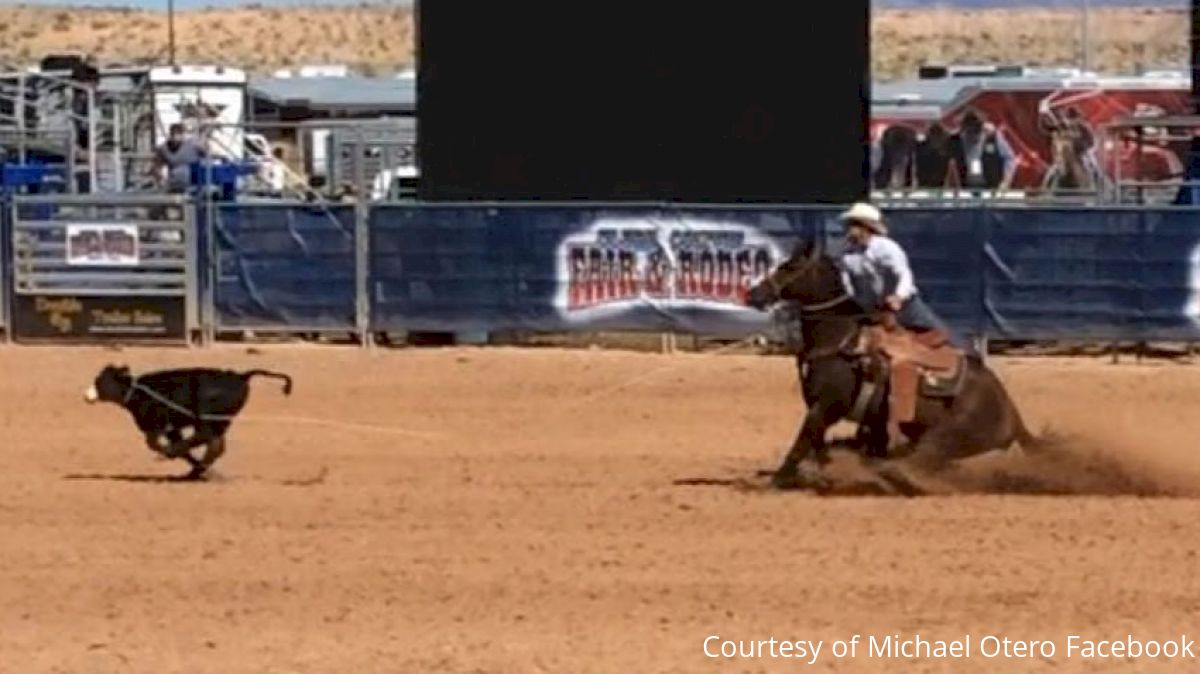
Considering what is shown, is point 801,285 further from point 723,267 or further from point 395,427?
point 723,267

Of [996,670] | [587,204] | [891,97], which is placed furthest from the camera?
[891,97]

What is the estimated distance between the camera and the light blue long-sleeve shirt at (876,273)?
49.1 ft

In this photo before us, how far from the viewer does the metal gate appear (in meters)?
24.6

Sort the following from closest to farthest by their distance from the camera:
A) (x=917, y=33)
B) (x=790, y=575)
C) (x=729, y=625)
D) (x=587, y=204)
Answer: (x=729, y=625), (x=790, y=575), (x=587, y=204), (x=917, y=33)

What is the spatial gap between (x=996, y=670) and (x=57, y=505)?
6.51m

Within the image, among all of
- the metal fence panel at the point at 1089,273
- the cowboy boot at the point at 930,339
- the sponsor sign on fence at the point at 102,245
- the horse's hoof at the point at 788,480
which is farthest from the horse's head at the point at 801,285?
the sponsor sign on fence at the point at 102,245

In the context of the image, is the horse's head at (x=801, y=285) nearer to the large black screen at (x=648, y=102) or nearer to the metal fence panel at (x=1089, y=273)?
the metal fence panel at (x=1089, y=273)

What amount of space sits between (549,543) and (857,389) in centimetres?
241

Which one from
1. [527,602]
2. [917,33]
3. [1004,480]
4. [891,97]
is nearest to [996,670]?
[527,602]

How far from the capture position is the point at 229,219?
2483 cm

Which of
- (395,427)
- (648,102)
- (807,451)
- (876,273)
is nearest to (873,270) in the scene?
(876,273)

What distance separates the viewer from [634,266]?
2411cm

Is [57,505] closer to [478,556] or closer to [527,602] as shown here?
[478,556]

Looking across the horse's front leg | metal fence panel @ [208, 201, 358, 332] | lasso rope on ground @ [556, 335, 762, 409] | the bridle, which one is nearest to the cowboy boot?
the bridle
